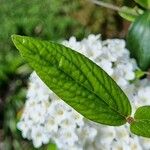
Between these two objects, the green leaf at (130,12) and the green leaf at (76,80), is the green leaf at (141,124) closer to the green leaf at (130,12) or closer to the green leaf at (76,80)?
the green leaf at (76,80)

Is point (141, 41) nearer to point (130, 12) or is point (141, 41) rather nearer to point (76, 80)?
point (130, 12)

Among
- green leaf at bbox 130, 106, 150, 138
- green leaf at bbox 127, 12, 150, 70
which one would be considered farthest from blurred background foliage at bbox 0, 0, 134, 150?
green leaf at bbox 130, 106, 150, 138

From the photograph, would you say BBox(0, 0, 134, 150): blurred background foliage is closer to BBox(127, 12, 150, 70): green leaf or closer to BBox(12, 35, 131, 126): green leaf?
BBox(127, 12, 150, 70): green leaf

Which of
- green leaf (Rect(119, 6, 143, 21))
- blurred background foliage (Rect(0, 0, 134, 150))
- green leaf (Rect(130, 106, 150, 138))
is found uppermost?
green leaf (Rect(130, 106, 150, 138))

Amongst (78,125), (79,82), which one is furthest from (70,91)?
(78,125)

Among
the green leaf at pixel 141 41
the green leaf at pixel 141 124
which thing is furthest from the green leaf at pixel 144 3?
the green leaf at pixel 141 124

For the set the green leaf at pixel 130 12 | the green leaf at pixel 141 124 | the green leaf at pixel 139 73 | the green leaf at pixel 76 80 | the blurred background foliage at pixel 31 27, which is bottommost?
the blurred background foliage at pixel 31 27
